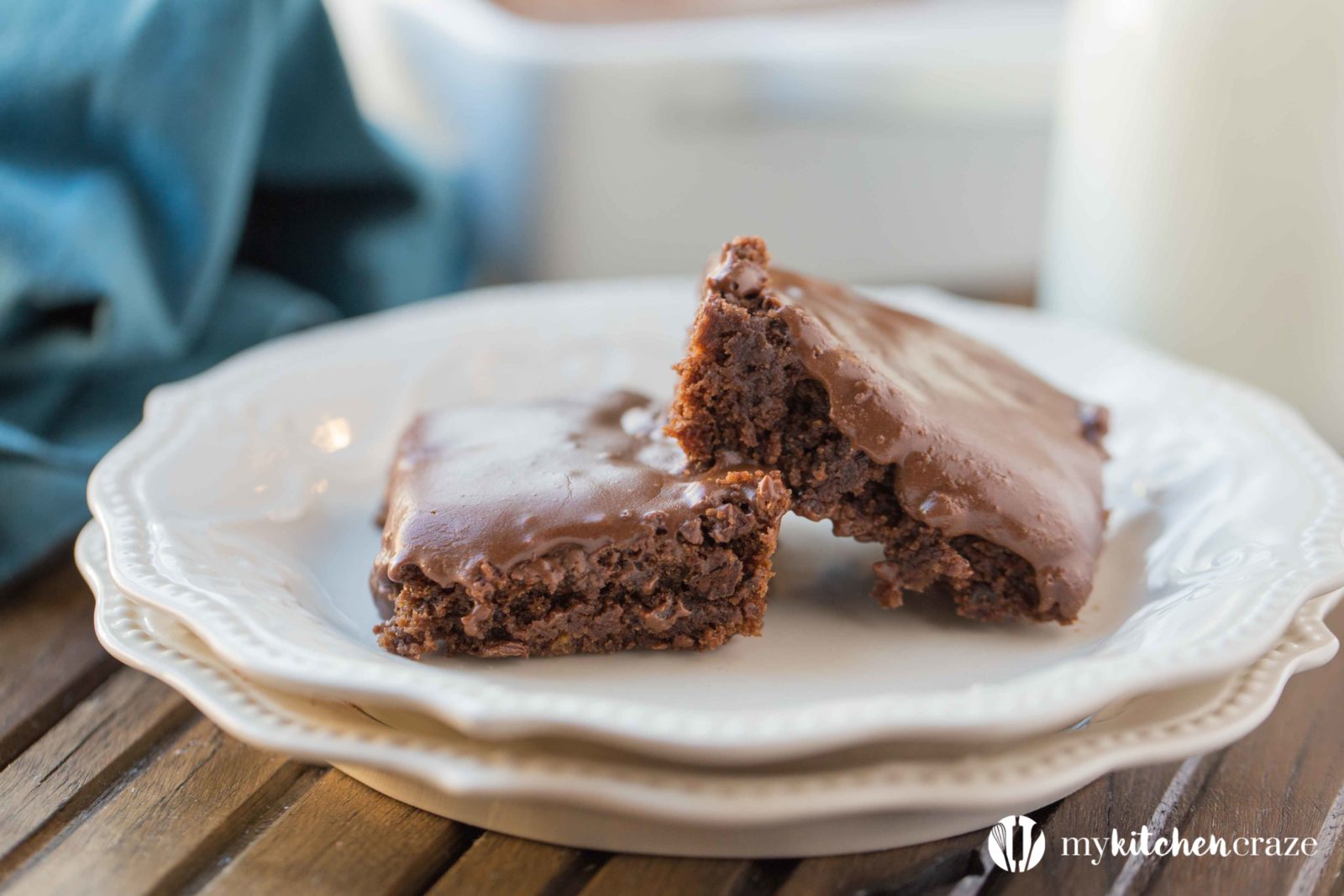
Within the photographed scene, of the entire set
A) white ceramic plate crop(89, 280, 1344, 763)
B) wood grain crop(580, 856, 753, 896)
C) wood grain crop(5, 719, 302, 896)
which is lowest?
wood grain crop(5, 719, 302, 896)

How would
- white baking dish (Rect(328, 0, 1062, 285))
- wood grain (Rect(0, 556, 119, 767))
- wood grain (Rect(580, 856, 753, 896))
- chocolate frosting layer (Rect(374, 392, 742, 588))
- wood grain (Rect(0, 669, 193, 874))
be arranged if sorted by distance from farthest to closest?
white baking dish (Rect(328, 0, 1062, 285))
wood grain (Rect(0, 556, 119, 767))
chocolate frosting layer (Rect(374, 392, 742, 588))
wood grain (Rect(0, 669, 193, 874))
wood grain (Rect(580, 856, 753, 896))

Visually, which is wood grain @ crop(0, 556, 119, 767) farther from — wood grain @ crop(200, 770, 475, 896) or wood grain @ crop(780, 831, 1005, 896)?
wood grain @ crop(780, 831, 1005, 896)

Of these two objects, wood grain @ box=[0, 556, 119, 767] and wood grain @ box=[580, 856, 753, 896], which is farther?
wood grain @ box=[0, 556, 119, 767]

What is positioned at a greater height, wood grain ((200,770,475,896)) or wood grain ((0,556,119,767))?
wood grain ((200,770,475,896))

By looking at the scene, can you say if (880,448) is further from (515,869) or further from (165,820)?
(165,820)

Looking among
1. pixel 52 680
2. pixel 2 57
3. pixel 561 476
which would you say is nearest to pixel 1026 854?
pixel 561 476

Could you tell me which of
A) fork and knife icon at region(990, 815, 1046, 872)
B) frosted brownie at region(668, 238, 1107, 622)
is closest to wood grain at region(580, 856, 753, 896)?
fork and knife icon at region(990, 815, 1046, 872)

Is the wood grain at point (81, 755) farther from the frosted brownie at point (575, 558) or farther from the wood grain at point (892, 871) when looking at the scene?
the wood grain at point (892, 871)
